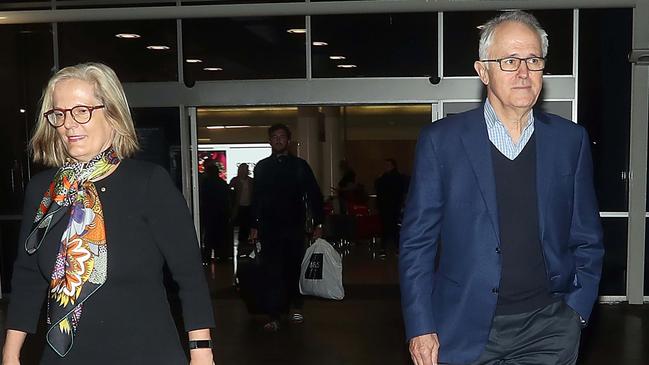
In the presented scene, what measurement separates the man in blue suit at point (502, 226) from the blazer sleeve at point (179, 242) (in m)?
0.77

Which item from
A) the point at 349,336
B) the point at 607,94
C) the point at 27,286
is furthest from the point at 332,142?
the point at 27,286

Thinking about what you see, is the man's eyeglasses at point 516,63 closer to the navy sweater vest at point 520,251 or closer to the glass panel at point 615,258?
the navy sweater vest at point 520,251

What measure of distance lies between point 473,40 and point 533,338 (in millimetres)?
6785

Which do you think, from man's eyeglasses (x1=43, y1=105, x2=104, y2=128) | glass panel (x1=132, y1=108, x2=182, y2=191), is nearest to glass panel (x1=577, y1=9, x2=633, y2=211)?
glass panel (x1=132, y1=108, x2=182, y2=191)

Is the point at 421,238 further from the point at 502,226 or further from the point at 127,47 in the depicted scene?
the point at 127,47

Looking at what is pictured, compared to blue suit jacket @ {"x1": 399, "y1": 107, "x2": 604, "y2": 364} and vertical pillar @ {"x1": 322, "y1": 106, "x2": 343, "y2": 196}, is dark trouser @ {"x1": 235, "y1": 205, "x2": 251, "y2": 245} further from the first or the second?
blue suit jacket @ {"x1": 399, "y1": 107, "x2": 604, "y2": 364}

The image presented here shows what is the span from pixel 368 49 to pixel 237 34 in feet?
5.55

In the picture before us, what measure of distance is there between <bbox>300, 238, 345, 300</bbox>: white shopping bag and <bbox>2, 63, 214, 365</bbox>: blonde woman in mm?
5488

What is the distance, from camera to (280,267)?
7.43 metres

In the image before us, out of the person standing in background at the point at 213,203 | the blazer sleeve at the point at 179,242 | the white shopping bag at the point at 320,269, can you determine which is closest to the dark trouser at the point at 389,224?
the person standing in background at the point at 213,203

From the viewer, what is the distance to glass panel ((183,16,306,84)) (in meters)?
9.34

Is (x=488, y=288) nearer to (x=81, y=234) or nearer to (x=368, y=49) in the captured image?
(x=81, y=234)

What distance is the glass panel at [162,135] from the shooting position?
9.40m

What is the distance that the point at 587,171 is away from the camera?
2.88 metres
